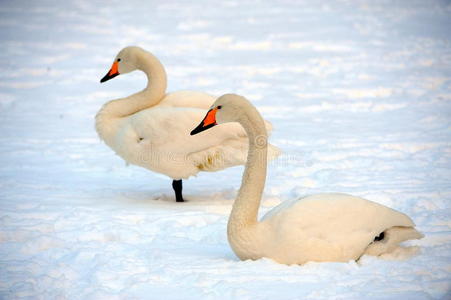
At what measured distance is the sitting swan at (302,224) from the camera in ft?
12.9

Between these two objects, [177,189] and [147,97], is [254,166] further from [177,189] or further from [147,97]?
[147,97]

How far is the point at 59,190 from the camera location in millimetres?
6254

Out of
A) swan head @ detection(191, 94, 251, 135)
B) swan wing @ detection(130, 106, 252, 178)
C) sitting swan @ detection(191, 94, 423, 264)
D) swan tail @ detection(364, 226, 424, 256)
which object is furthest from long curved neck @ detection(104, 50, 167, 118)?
swan tail @ detection(364, 226, 424, 256)

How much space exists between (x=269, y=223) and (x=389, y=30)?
11431 mm

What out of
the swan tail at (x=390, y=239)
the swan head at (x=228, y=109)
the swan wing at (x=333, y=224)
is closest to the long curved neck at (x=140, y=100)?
the swan head at (x=228, y=109)

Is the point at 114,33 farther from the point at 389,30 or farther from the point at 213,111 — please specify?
the point at 213,111

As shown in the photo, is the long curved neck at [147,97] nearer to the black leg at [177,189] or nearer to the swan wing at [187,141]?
the swan wing at [187,141]

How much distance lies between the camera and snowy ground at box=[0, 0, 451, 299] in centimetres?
383

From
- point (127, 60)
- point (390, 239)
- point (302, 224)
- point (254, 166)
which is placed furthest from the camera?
point (127, 60)

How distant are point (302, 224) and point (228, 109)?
34.6 inches

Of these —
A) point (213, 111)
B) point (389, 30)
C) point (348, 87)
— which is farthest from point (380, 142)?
point (389, 30)

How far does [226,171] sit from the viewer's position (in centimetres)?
718

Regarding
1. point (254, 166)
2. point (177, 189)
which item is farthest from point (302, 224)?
point (177, 189)

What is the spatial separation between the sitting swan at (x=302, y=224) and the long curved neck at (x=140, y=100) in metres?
2.25
